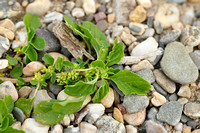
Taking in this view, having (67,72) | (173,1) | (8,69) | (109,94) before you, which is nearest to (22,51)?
(8,69)

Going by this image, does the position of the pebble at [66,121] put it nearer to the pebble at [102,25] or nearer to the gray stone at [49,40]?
the gray stone at [49,40]

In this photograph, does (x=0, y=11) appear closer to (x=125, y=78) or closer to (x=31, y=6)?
(x=31, y=6)

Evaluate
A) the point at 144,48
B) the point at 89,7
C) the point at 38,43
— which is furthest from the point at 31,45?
the point at 144,48

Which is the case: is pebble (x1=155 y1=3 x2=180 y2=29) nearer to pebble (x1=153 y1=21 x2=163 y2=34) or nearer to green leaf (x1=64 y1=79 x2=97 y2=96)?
pebble (x1=153 y1=21 x2=163 y2=34)

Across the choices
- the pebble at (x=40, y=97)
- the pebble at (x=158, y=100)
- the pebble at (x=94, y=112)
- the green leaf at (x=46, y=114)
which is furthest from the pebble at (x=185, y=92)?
the pebble at (x=40, y=97)

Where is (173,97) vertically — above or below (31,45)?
below

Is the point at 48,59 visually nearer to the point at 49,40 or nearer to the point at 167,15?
the point at 49,40
